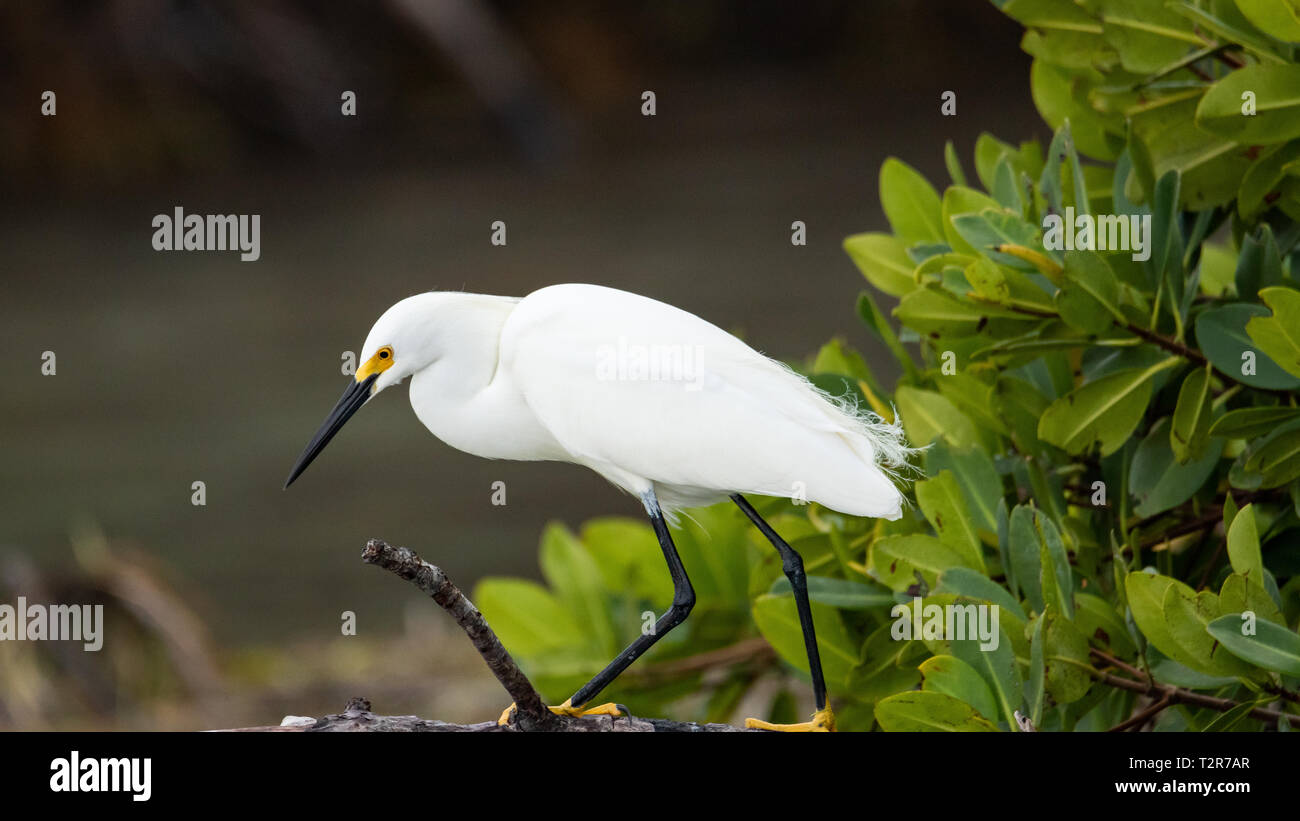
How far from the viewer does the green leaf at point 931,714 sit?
1.02 metres

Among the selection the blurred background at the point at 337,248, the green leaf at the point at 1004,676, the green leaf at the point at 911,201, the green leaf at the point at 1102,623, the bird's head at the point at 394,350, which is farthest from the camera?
the blurred background at the point at 337,248

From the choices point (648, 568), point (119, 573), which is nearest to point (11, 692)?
point (119, 573)

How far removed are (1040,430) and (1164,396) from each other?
18 cm

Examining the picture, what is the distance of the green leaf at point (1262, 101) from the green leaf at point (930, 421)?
0.36 m

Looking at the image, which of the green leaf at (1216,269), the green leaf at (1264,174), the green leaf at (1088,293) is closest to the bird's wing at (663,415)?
the green leaf at (1088,293)

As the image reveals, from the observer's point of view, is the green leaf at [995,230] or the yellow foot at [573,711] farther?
the green leaf at [995,230]

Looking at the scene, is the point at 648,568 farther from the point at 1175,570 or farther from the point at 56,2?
the point at 56,2

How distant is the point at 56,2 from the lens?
745 centimetres

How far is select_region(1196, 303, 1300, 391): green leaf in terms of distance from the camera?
1132 mm

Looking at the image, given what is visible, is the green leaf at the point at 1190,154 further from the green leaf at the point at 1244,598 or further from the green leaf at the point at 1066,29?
the green leaf at the point at 1244,598

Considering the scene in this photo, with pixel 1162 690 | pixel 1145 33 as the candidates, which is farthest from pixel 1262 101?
pixel 1162 690

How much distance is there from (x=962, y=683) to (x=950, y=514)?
15 cm

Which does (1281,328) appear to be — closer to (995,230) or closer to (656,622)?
(995,230)

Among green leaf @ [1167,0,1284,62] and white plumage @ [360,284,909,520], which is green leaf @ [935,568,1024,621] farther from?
green leaf @ [1167,0,1284,62]
